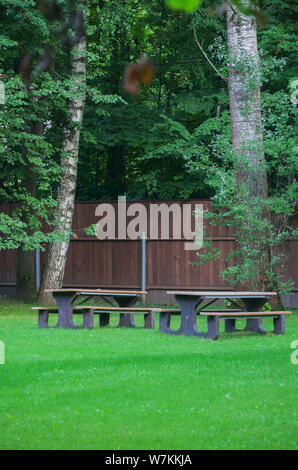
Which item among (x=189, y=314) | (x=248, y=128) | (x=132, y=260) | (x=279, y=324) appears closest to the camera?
(x=189, y=314)

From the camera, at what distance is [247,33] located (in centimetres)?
1500

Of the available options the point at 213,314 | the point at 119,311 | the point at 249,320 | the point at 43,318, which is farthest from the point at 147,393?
the point at 43,318

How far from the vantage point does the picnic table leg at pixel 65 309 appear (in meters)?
12.4

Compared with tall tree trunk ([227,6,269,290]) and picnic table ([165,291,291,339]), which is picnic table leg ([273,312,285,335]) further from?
tall tree trunk ([227,6,269,290])

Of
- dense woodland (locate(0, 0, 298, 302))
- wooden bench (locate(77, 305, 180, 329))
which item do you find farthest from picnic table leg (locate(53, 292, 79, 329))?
dense woodland (locate(0, 0, 298, 302))

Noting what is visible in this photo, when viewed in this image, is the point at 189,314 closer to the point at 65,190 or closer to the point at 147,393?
the point at 147,393

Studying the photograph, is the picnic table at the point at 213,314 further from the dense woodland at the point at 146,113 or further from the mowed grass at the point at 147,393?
the dense woodland at the point at 146,113

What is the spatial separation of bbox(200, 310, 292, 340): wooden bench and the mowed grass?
225 mm

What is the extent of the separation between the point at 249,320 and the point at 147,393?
17.8 feet

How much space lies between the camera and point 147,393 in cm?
664

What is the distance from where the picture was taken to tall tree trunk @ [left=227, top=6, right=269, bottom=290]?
14812 mm

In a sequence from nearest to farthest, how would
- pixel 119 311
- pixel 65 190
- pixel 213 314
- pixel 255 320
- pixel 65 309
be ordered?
1. pixel 213 314
2. pixel 255 320
3. pixel 119 311
4. pixel 65 309
5. pixel 65 190

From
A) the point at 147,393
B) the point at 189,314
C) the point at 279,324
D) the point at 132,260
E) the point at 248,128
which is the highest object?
the point at 248,128

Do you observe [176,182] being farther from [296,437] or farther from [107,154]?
[296,437]
